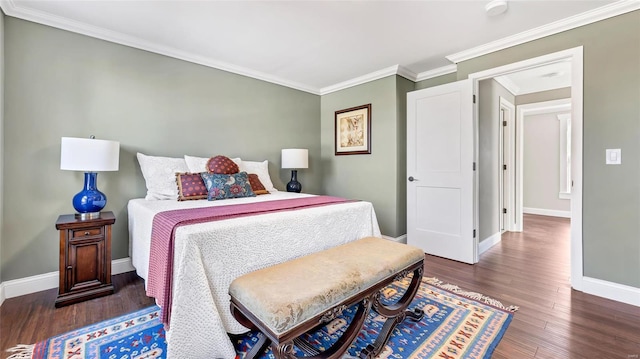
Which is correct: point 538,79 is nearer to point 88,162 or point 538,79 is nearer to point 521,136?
point 521,136

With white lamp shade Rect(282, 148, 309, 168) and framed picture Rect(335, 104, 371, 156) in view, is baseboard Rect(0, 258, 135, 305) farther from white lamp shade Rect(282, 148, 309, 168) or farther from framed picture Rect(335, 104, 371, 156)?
framed picture Rect(335, 104, 371, 156)

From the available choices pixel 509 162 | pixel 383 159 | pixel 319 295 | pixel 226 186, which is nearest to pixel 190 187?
pixel 226 186

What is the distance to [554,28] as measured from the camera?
2422 millimetres

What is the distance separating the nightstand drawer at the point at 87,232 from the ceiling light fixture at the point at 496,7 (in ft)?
11.8

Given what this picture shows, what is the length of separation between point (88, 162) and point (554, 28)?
4.12 metres

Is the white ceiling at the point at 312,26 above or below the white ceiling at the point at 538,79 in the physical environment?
below

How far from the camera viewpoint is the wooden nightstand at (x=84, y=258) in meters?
2.02

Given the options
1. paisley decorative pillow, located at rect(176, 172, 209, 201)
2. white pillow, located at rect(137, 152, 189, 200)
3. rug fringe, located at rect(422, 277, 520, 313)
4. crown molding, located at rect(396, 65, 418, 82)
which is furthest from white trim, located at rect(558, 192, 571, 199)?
white pillow, located at rect(137, 152, 189, 200)

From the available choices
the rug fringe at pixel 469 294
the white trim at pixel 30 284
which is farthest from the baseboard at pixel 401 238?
the white trim at pixel 30 284

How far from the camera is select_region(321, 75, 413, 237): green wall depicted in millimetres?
3623

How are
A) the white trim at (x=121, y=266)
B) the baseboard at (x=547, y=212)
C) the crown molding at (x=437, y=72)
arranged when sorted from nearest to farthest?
the white trim at (x=121, y=266), the crown molding at (x=437, y=72), the baseboard at (x=547, y=212)

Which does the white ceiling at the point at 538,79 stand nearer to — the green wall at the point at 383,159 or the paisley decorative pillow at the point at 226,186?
the green wall at the point at 383,159

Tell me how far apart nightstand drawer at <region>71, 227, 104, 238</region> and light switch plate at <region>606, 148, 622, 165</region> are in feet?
13.7

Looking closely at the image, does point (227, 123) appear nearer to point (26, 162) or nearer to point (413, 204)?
point (26, 162)
